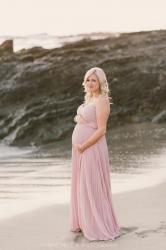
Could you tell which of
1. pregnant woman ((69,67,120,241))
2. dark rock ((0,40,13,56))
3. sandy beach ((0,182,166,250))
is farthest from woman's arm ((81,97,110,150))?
dark rock ((0,40,13,56))

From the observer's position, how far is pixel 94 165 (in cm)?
799

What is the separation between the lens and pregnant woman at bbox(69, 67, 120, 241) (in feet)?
26.0

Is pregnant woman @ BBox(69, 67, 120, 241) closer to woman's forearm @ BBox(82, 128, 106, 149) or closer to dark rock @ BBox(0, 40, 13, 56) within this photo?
woman's forearm @ BBox(82, 128, 106, 149)

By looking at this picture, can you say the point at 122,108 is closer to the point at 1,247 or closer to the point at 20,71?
the point at 20,71

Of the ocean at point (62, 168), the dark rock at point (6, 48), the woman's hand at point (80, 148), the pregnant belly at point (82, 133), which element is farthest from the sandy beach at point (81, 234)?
the dark rock at point (6, 48)

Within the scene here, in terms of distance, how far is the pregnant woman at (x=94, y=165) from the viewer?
26.0 ft

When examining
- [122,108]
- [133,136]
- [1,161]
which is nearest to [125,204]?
[1,161]

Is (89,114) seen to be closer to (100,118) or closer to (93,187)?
(100,118)

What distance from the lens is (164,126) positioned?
19578 millimetres

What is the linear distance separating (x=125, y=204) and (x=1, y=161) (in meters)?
7.12

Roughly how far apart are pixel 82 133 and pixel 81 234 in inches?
45.2

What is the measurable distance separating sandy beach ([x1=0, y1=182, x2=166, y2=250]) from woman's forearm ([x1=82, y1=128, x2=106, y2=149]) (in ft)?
3.39

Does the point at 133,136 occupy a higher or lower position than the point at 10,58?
lower

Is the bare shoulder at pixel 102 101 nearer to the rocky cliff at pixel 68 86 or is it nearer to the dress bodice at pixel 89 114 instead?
the dress bodice at pixel 89 114
